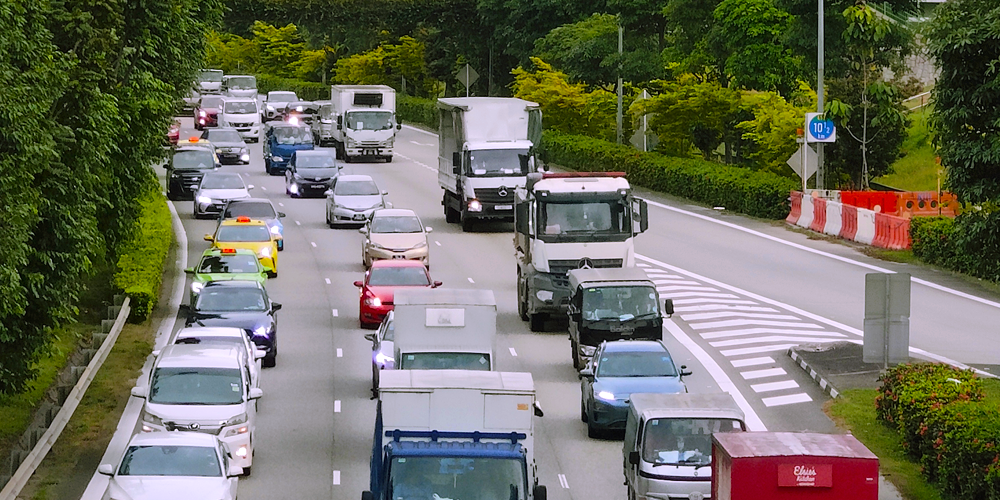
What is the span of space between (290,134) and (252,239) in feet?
77.0

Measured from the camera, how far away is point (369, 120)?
66.8 metres

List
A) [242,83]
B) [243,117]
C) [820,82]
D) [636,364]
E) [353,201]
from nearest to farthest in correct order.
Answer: [636,364], [820,82], [353,201], [243,117], [242,83]

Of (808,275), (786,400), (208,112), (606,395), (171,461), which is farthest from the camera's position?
(208,112)

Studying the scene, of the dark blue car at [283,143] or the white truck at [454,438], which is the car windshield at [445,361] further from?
the dark blue car at [283,143]

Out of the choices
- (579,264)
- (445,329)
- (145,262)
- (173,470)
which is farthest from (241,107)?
(173,470)

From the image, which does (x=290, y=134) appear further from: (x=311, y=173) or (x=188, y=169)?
(x=188, y=169)

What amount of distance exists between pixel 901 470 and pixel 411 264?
48.0 feet

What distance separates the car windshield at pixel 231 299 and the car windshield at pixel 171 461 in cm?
1057

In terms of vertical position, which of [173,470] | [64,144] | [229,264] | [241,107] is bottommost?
[173,470]

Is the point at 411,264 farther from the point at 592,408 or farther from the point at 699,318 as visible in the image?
the point at 592,408

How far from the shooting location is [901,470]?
73.0 feet

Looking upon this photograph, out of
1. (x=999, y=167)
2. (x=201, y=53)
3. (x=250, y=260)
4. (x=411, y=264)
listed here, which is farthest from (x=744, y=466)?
(x=201, y=53)

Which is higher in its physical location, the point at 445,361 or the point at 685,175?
the point at 685,175

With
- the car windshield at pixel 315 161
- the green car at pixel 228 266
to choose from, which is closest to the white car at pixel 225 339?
the green car at pixel 228 266
